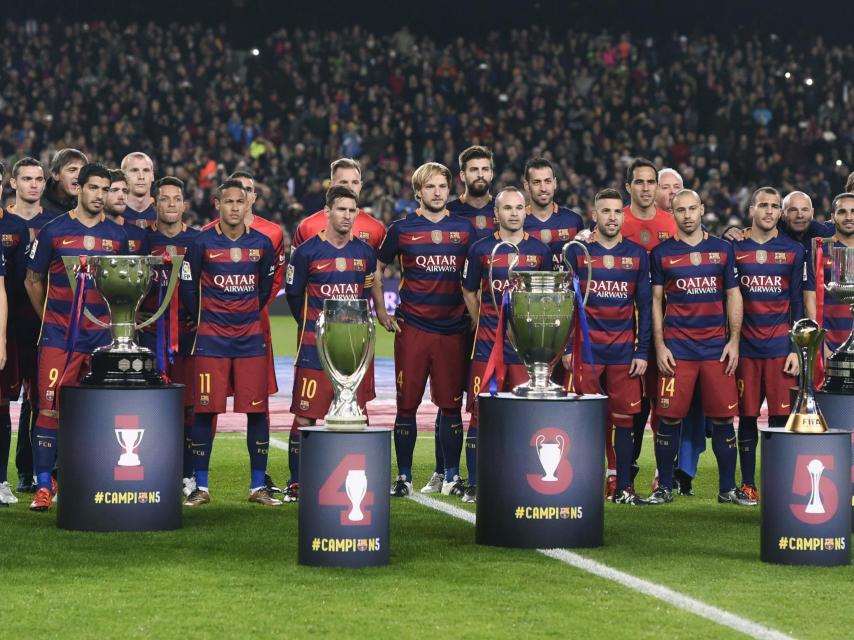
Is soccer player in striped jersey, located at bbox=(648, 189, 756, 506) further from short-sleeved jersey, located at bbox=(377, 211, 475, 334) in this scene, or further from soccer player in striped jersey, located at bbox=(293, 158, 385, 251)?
soccer player in striped jersey, located at bbox=(293, 158, 385, 251)

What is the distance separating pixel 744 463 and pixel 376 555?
11.1ft

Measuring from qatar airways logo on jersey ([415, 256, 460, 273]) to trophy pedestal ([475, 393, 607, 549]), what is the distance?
2119 mm

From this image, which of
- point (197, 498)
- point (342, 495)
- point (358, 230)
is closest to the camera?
point (342, 495)

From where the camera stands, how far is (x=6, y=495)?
828cm

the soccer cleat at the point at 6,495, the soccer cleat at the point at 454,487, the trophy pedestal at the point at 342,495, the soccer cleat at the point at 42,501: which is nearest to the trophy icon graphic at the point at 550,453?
the trophy pedestal at the point at 342,495

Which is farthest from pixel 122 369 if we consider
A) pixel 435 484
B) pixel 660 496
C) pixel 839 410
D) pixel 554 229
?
pixel 839 410

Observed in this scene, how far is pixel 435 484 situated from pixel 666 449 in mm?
1431

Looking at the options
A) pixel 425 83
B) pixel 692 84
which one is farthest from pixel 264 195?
pixel 692 84

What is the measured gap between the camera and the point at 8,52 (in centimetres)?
2917

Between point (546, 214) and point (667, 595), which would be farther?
point (546, 214)

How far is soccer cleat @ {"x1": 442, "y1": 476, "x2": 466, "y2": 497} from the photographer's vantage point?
8.69 meters

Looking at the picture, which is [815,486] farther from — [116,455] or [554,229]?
[116,455]

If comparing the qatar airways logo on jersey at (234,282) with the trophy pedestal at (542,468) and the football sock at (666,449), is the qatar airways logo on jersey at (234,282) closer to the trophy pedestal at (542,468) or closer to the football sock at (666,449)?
the trophy pedestal at (542,468)

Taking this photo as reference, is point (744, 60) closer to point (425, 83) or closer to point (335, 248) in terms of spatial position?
point (425, 83)
